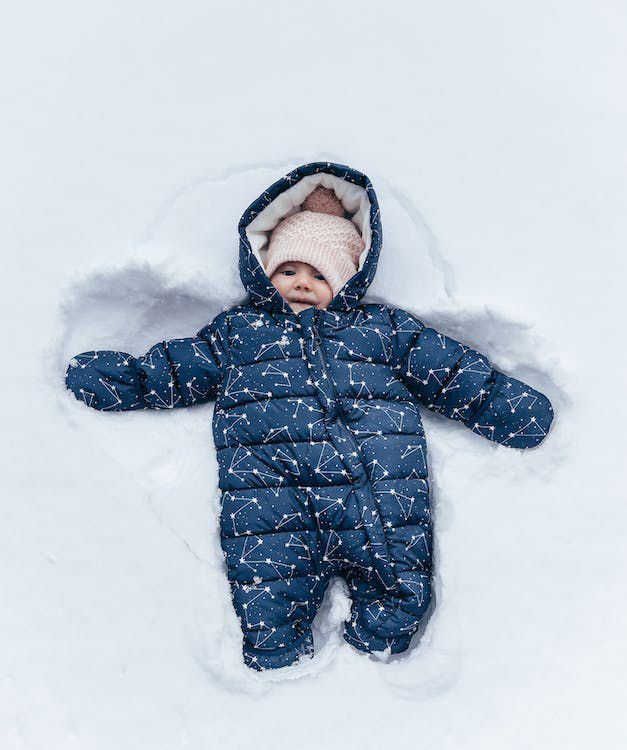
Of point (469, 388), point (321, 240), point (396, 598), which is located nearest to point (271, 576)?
point (396, 598)

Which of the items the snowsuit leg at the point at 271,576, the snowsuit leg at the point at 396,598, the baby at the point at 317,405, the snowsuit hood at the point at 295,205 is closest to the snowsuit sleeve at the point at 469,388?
the baby at the point at 317,405

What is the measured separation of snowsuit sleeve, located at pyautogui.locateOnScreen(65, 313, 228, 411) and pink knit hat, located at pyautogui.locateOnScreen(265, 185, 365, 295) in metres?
0.20

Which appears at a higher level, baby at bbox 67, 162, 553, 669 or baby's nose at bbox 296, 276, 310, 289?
baby's nose at bbox 296, 276, 310, 289

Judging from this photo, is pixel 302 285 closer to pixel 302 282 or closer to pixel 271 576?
pixel 302 282

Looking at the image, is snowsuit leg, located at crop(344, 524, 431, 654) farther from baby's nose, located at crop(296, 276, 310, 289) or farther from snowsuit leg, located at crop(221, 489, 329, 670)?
baby's nose, located at crop(296, 276, 310, 289)

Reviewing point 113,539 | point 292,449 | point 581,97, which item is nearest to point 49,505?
point 113,539

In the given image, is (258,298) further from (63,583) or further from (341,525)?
(63,583)

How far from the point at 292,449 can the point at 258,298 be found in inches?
12.6

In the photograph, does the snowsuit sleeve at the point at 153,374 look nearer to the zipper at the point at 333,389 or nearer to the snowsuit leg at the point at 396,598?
the zipper at the point at 333,389

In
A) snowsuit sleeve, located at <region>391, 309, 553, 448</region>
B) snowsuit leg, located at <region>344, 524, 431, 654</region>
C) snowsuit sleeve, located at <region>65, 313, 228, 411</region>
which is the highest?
snowsuit sleeve, located at <region>391, 309, 553, 448</region>

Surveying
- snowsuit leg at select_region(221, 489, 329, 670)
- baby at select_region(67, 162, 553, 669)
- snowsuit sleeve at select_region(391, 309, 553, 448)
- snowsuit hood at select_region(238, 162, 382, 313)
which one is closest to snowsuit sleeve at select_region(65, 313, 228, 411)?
baby at select_region(67, 162, 553, 669)

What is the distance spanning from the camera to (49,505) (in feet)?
4.41

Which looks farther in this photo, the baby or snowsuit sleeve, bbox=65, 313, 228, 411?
snowsuit sleeve, bbox=65, 313, 228, 411

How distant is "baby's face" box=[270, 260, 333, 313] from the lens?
1.39m
